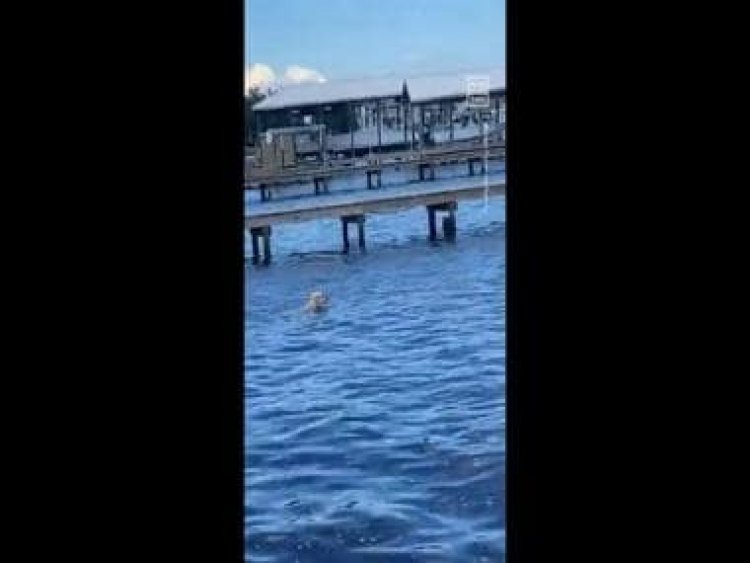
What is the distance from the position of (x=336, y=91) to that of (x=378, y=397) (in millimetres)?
2599

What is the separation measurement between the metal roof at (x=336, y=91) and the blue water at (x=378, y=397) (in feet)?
3.28

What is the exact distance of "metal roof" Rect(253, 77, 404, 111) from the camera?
6371mm

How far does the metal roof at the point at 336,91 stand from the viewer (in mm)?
6371

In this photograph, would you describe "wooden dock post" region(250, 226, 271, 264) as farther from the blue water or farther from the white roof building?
the white roof building

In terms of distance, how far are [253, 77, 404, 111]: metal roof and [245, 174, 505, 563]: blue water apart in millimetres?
999

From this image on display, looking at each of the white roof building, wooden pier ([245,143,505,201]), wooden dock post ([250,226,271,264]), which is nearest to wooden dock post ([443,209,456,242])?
wooden pier ([245,143,505,201])

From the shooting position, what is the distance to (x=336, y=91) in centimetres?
665

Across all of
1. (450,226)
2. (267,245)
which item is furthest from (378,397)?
(450,226)

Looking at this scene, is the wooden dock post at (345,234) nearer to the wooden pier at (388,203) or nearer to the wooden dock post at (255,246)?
the wooden pier at (388,203)

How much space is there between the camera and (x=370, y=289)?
6.86 metres

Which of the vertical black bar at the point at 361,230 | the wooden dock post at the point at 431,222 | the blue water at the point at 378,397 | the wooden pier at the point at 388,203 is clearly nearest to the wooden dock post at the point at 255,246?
the blue water at the point at 378,397

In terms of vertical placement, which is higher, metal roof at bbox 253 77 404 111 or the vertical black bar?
metal roof at bbox 253 77 404 111
